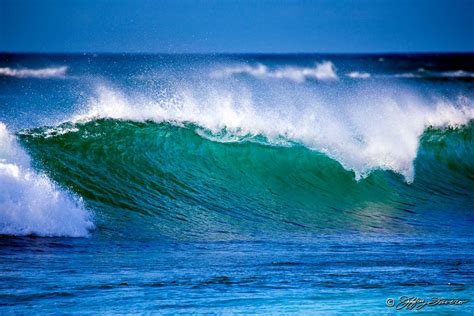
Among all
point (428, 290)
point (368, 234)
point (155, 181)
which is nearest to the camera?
point (428, 290)

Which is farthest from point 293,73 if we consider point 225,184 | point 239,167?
point 225,184

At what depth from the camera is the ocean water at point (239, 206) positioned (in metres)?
7.82

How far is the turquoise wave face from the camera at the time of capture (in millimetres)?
11828

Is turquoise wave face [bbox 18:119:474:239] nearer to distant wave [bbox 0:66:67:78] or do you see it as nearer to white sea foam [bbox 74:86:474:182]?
white sea foam [bbox 74:86:474:182]

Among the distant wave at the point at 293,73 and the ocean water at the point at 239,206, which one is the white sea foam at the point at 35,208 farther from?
the distant wave at the point at 293,73

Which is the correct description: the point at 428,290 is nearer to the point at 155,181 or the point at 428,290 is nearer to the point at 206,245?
the point at 206,245

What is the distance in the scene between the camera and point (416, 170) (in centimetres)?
1625

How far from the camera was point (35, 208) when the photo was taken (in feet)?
34.4

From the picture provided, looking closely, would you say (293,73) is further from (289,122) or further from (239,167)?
(239,167)

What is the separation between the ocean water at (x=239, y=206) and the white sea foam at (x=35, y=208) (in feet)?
0.07

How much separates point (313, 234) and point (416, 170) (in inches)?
229

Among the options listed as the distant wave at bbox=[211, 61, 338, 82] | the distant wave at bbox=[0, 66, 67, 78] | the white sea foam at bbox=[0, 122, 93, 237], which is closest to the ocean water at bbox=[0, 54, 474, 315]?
the white sea foam at bbox=[0, 122, 93, 237]

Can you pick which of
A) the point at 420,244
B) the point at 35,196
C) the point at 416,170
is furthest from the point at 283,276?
the point at 416,170

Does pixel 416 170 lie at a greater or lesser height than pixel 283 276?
greater
